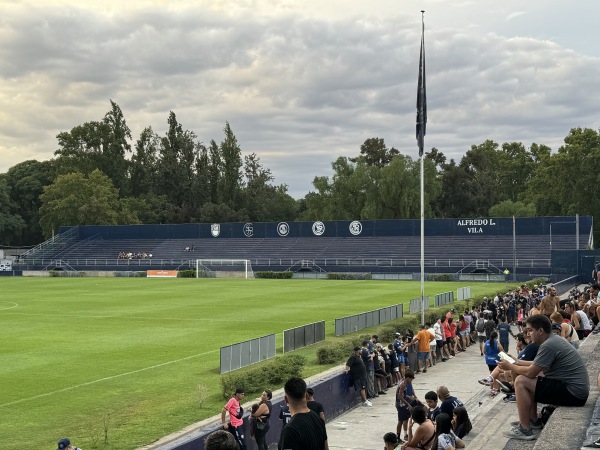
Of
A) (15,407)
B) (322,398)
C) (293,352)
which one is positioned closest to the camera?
(322,398)

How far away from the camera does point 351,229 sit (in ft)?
305

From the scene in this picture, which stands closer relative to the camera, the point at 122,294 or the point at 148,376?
the point at 148,376

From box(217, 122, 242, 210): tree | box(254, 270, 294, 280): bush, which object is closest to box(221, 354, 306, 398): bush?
box(254, 270, 294, 280): bush

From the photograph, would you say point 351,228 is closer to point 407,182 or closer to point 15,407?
point 407,182

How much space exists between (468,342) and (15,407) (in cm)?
1812

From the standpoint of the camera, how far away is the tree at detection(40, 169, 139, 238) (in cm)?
11088

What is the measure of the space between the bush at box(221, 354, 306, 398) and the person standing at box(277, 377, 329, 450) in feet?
42.6

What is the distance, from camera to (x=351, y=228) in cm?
9281

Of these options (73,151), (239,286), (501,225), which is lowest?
(239,286)

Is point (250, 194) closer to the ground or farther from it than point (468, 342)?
farther from it

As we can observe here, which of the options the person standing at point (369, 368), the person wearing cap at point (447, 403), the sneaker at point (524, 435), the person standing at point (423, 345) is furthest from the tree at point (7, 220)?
the sneaker at point (524, 435)

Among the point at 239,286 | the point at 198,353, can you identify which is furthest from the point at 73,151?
the point at 198,353

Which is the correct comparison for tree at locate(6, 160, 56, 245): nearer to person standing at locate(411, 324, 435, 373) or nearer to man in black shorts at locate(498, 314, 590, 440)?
person standing at locate(411, 324, 435, 373)

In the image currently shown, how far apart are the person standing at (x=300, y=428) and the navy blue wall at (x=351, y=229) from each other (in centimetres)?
7675
